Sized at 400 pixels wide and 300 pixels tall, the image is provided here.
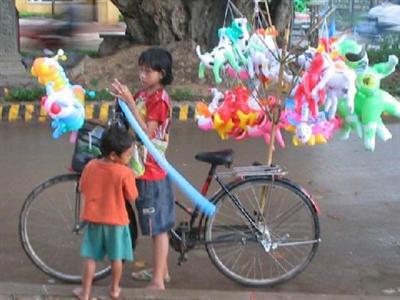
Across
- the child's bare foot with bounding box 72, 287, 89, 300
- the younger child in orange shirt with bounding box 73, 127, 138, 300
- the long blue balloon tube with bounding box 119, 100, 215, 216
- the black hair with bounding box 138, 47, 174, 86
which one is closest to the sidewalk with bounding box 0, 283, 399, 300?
the child's bare foot with bounding box 72, 287, 89, 300

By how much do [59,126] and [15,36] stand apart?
931 cm

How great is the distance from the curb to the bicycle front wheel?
18.5ft

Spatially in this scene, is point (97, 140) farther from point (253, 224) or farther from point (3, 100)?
point (3, 100)

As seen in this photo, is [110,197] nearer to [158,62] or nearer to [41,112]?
[158,62]

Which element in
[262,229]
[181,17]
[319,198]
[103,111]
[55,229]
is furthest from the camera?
[181,17]

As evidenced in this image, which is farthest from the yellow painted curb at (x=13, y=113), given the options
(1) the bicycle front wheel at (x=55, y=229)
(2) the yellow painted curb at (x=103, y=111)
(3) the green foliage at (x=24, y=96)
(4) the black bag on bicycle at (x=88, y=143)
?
(4) the black bag on bicycle at (x=88, y=143)

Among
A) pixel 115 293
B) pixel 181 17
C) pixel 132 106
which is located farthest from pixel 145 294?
pixel 181 17

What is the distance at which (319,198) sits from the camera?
6.66 metres

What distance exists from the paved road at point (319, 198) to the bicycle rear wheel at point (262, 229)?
0.14 meters

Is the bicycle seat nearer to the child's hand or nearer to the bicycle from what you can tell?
the bicycle

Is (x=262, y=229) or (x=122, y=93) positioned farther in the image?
(x=262, y=229)

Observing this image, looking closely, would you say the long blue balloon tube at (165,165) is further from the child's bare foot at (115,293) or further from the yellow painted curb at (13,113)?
the yellow painted curb at (13,113)

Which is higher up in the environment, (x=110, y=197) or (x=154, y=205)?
(x=110, y=197)

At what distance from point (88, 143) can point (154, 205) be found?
528 mm
